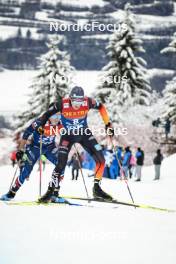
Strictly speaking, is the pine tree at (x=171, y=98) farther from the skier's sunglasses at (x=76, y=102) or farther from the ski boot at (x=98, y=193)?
the skier's sunglasses at (x=76, y=102)

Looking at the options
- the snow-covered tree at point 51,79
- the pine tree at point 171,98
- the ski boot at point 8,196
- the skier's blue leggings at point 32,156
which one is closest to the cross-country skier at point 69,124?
the skier's blue leggings at point 32,156

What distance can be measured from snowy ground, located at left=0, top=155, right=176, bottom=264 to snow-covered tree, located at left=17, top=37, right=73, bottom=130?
26.2 meters

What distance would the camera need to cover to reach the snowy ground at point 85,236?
3928 millimetres

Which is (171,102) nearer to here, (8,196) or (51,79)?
(51,79)

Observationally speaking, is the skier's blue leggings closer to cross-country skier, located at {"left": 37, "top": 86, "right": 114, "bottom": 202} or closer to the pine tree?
cross-country skier, located at {"left": 37, "top": 86, "right": 114, "bottom": 202}

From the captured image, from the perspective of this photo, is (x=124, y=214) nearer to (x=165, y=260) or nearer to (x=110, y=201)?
(x=110, y=201)

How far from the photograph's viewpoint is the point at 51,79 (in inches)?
1294

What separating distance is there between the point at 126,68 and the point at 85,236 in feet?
95.1

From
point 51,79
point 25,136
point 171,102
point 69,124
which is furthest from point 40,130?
point 51,79

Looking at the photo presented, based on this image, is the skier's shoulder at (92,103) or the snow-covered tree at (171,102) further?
the snow-covered tree at (171,102)

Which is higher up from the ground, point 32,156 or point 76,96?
point 76,96

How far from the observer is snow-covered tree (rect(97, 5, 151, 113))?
3192 cm

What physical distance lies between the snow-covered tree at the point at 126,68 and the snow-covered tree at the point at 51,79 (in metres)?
2.83

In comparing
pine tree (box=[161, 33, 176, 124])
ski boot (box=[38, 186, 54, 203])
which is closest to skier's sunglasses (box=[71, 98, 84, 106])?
ski boot (box=[38, 186, 54, 203])
